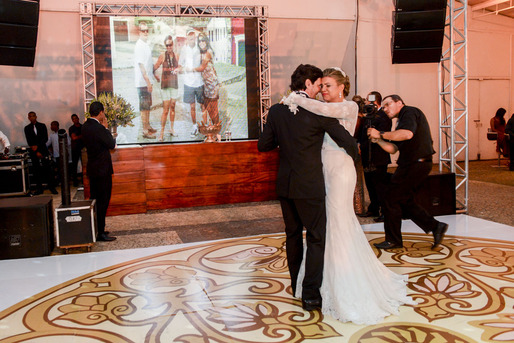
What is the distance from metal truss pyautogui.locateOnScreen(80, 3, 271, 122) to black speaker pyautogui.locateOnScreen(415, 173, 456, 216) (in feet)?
16.4

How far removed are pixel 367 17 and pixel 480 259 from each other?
9.00 m

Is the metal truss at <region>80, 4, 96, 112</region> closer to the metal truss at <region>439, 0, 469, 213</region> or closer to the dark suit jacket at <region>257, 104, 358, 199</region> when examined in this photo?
the metal truss at <region>439, 0, 469, 213</region>

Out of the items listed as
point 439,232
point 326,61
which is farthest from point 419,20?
point 326,61

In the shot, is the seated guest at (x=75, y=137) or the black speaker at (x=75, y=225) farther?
the seated guest at (x=75, y=137)

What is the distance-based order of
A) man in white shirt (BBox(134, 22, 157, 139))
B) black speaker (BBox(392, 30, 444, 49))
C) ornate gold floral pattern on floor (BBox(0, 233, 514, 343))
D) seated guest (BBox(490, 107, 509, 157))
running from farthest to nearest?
seated guest (BBox(490, 107, 509, 157)) → man in white shirt (BBox(134, 22, 157, 139)) → black speaker (BBox(392, 30, 444, 49)) → ornate gold floral pattern on floor (BBox(0, 233, 514, 343))

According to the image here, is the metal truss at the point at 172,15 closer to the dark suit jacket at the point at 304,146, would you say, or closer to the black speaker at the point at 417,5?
the black speaker at the point at 417,5

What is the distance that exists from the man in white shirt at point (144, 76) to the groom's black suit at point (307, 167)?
7.48m

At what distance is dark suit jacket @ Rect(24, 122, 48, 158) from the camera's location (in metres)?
9.59

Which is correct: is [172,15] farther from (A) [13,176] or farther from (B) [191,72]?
(A) [13,176]

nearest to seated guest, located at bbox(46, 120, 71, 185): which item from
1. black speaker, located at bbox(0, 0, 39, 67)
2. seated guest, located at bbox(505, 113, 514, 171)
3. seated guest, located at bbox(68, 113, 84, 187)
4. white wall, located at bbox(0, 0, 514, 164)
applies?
seated guest, located at bbox(68, 113, 84, 187)

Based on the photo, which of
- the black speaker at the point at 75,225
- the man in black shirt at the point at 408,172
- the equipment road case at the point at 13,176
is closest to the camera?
the man in black shirt at the point at 408,172

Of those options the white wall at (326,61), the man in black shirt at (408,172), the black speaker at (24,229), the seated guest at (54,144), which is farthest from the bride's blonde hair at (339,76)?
the seated guest at (54,144)

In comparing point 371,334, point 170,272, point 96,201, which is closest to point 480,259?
point 371,334

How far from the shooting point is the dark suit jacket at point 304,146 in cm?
329
